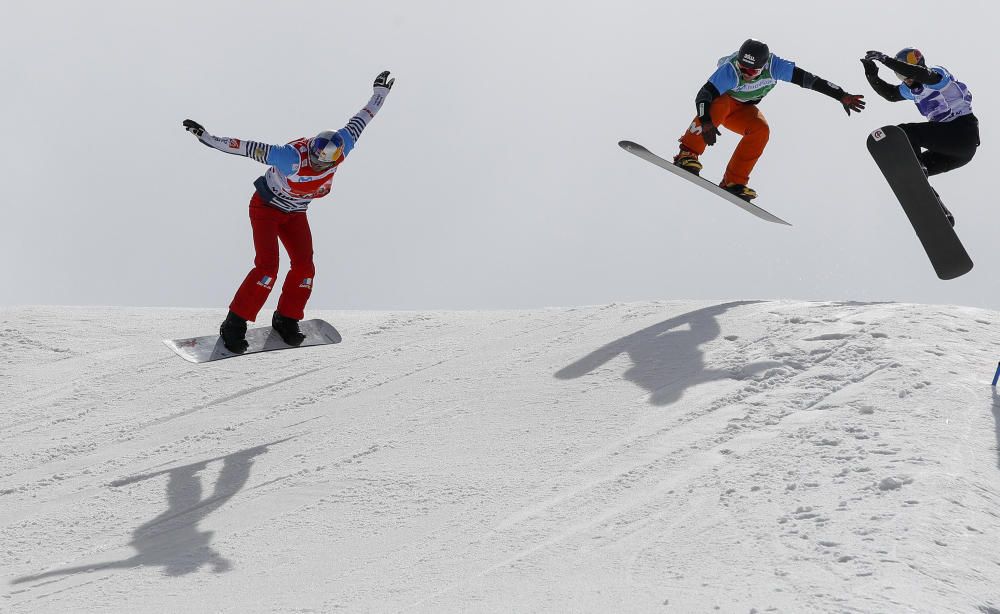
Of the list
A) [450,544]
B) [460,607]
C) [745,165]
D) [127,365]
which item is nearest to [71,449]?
[127,365]

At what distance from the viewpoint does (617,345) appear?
24.9ft

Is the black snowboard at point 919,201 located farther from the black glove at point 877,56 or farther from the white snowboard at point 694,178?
the white snowboard at point 694,178

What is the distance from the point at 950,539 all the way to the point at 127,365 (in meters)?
7.04

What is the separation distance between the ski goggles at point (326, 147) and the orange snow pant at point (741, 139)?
11.3ft

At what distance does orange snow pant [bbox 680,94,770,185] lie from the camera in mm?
9227

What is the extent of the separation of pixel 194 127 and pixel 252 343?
184 centimetres

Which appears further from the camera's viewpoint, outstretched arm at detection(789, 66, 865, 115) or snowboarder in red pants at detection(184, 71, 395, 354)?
outstretched arm at detection(789, 66, 865, 115)

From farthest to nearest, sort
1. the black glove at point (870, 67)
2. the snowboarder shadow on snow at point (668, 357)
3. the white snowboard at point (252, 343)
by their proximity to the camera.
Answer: the white snowboard at point (252, 343)
the black glove at point (870, 67)
the snowboarder shadow on snow at point (668, 357)

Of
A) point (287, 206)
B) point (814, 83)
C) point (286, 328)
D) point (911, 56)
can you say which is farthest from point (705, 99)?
point (286, 328)

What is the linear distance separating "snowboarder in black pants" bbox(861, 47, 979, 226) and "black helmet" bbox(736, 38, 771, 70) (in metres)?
1.32

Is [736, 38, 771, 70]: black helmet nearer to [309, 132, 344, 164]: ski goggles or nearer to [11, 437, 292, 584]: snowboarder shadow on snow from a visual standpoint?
[309, 132, 344, 164]: ski goggles

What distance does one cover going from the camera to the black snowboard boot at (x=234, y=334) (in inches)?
311

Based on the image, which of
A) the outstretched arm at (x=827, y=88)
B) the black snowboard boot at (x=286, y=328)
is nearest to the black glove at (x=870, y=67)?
the outstretched arm at (x=827, y=88)

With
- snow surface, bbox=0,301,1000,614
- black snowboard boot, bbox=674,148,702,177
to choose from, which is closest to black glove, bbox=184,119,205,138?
snow surface, bbox=0,301,1000,614
